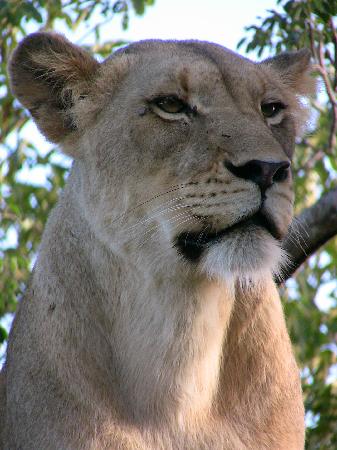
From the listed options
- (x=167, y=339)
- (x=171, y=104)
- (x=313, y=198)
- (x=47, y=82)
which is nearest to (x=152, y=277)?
(x=167, y=339)

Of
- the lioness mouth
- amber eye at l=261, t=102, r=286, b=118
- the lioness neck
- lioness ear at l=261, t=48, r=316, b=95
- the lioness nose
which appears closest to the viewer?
the lioness nose

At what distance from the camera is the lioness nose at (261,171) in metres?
4.12

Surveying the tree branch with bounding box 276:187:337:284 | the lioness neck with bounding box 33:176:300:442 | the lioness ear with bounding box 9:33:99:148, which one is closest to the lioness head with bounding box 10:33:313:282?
the lioness ear with bounding box 9:33:99:148

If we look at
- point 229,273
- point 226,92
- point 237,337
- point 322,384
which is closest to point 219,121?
point 226,92

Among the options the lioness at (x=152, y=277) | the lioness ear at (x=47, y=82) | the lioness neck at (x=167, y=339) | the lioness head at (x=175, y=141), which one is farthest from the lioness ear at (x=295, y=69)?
the lioness neck at (x=167, y=339)

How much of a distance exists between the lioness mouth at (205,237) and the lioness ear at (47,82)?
1108 millimetres

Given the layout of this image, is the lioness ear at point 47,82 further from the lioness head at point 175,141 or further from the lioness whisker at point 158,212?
the lioness whisker at point 158,212

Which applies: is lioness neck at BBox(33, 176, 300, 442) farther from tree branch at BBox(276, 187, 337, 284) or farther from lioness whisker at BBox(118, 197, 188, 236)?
tree branch at BBox(276, 187, 337, 284)

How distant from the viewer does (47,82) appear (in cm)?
520

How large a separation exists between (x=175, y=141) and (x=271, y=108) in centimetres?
80

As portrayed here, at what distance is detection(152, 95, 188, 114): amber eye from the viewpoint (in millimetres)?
4797

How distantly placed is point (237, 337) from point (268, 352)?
20 cm

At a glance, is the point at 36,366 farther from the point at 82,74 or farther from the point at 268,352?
the point at 82,74

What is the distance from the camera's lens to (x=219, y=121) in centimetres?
460
